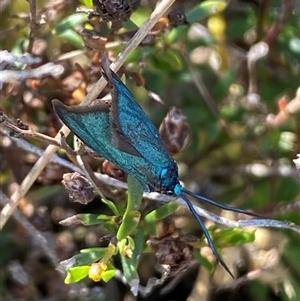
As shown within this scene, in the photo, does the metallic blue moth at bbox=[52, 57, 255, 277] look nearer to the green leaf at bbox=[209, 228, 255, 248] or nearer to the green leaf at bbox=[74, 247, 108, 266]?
the green leaf at bbox=[74, 247, 108, 266]

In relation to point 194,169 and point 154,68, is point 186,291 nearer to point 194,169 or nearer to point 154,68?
point 194,169

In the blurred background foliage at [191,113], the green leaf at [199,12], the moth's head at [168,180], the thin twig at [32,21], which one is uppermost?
the thin twig at [32,21]

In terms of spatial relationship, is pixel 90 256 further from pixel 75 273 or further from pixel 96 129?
pixel 96 129

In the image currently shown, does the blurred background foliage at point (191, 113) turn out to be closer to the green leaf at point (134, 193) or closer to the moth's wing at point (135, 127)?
the green leaf at point (134, 193)

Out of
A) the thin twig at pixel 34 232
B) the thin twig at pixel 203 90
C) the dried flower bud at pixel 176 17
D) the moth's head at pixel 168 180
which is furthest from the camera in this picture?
the thin twig at pixel 203 90

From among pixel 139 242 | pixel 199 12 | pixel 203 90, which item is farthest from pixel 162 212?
pixel 203 90

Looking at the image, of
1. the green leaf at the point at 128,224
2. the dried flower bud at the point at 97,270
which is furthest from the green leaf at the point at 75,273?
the green leaf at the point at 128,224

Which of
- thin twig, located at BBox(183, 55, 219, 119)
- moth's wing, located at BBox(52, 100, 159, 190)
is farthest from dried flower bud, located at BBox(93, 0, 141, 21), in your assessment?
thin twig, located at BBox(183, 55, 219, 119)
